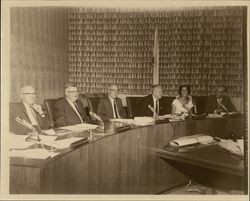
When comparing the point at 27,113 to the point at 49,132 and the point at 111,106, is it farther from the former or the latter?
the point at 111,106

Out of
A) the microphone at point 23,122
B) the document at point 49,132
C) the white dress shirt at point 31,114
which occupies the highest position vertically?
the white dress shirt at point 31,114

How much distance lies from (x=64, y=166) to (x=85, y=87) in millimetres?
463

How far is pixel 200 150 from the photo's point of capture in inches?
80.3

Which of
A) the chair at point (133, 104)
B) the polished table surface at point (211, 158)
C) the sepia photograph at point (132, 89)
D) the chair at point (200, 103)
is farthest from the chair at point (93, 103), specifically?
the chair at point (200, 103)

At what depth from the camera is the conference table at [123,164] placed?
6.47ft

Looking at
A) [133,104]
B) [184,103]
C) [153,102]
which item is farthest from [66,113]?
[184,103]

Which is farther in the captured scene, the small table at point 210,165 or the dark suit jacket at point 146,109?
the dark suit jacket at point 146,109

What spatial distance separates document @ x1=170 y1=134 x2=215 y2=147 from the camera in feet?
6.79

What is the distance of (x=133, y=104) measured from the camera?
2.17 m

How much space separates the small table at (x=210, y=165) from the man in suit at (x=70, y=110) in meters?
0.48

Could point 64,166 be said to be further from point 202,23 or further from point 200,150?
point 202,23

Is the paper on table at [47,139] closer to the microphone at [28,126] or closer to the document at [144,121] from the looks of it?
the microphone at [28,126]

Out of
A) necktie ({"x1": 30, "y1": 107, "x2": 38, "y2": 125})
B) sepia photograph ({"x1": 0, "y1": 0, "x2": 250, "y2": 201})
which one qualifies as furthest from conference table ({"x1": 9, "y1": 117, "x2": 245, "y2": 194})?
necktie ({"x1": 30, "y1": 107, "x2": 38, "y2": 125})

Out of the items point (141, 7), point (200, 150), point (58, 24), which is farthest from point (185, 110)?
point (58, 24)
